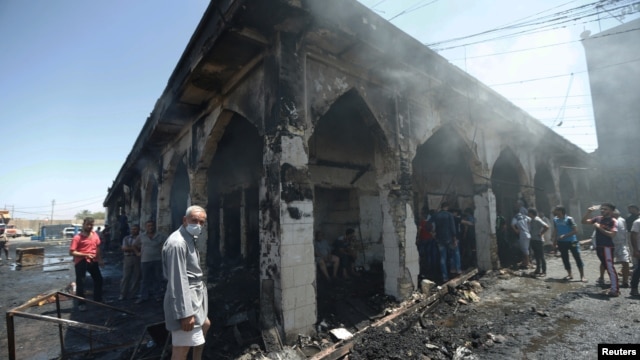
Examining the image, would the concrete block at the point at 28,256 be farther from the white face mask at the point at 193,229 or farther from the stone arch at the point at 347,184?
the white face mask at the point at 193,229

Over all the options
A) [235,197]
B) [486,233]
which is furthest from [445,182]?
[235,197]

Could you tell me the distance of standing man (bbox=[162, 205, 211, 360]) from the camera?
295 cm

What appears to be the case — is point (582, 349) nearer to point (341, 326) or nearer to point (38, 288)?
point (341, 326)

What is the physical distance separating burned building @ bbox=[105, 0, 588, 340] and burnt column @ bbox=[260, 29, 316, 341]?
0.06ft

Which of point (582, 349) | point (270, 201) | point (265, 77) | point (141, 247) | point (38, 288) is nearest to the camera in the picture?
point (582, 349)

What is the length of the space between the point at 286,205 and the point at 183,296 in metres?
1.75

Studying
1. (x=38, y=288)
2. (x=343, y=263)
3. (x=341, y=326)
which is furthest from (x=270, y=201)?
(x=38, y=288)

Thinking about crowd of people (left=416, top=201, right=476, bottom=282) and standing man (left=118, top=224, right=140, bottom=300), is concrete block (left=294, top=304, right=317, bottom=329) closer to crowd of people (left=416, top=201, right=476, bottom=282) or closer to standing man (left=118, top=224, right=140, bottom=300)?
crowd of people (left=416, top=201, right=476, bottom=282)

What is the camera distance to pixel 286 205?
4.22 m

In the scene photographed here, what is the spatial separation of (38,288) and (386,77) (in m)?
12.1

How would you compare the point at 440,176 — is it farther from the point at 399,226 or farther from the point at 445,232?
the point at 399,226

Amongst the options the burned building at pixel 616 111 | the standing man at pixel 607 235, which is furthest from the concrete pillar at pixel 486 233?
A: the burned building at pixel 616 111

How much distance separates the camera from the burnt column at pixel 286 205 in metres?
4.09

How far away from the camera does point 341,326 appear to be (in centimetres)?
488
